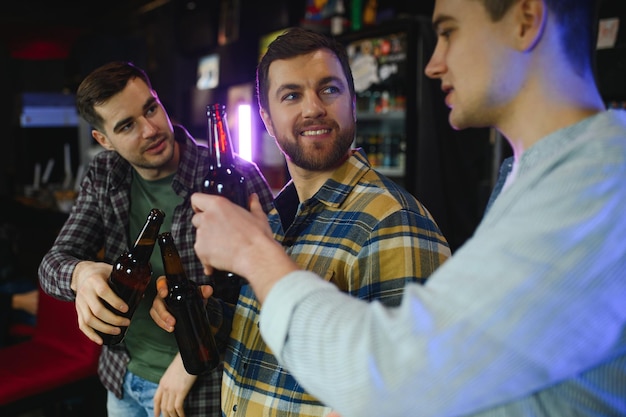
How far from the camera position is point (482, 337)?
0.57 metres

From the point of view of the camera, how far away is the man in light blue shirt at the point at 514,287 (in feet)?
1.85

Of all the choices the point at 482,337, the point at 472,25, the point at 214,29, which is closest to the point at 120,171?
the point at 472,25

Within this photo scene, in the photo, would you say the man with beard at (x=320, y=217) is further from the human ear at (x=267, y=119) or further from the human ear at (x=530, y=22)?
the human ear at (x=530, y=22)

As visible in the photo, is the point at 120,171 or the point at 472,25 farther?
the point at 120,171

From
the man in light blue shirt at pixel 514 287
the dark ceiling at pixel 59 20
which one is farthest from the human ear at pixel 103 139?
the dark ceiling at pixel 59 20

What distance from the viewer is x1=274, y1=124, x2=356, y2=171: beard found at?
1.29 metres

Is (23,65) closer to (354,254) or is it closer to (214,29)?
(214,29)

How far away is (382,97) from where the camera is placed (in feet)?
12.4

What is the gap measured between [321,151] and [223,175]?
0.35 meters

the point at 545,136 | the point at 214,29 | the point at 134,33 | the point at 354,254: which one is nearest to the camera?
the point at 545,136

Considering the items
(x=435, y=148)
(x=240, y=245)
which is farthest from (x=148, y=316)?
(x=435, y=148)

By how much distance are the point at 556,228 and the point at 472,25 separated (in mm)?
317

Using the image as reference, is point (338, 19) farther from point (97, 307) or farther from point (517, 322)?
point (517, 322)

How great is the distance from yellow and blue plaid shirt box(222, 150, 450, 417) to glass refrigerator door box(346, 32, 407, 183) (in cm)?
228
